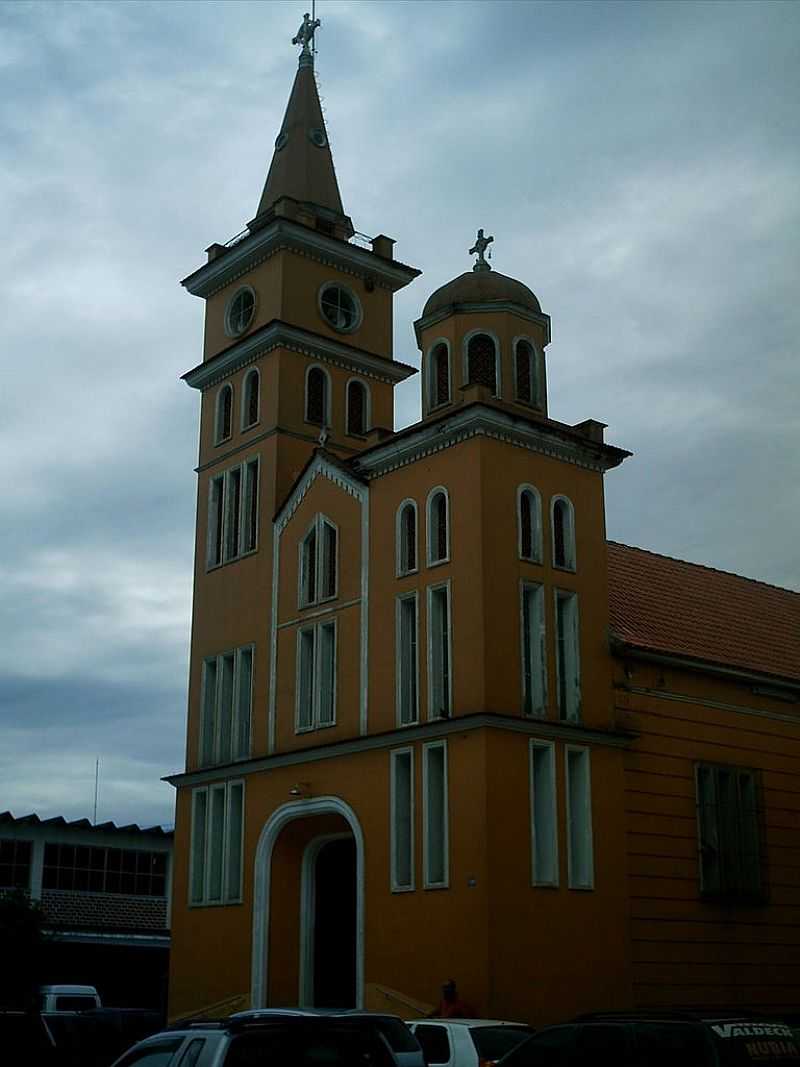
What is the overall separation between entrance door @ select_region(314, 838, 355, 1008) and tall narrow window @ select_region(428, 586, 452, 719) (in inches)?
229

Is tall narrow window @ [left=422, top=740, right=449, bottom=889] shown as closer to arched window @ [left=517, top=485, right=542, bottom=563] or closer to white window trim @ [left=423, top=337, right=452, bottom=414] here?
arched window @ [left=517, top=485, right=542, bottom=563]

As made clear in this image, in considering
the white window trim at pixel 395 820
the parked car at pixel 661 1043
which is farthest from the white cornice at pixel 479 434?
the parked car at pixel 661 1043

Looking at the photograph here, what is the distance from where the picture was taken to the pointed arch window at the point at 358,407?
35.3 meters

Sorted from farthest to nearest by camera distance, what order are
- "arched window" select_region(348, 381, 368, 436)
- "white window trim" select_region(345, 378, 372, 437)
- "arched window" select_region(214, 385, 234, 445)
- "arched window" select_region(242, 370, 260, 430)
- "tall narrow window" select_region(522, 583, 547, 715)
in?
"arched window" select_region(214, 385, 234, 445) < "arched window" select_region(348, 381, 368, 436) < "white window trim" select_region(345, 378, 372, 437) < "arched window" select_region(242, 370, 260, 430) < "tall narrow window" select_region(522, 583, 547, 715)

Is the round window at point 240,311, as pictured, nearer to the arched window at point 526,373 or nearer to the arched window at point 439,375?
the arched window at point 439,375

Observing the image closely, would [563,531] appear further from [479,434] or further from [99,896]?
[99,896]

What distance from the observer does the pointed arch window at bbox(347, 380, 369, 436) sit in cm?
3534

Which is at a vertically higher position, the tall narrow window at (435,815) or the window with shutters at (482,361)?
the window with shutters at (482,361)

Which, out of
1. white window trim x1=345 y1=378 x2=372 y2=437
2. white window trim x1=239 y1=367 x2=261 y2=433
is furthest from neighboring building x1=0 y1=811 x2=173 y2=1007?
white window trim x1=345 y1=378 x2=372 y2=437

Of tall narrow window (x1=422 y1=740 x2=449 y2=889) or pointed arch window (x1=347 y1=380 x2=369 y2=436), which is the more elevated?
pointed arch window (x1=347 y1=380 x2=369 y2=436)

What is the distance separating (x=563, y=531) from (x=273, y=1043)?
62.6 ft

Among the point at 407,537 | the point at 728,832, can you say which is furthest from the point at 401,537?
the point at 728,832

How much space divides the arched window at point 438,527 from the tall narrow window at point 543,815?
14.2 ft

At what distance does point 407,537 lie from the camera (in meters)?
29.0
